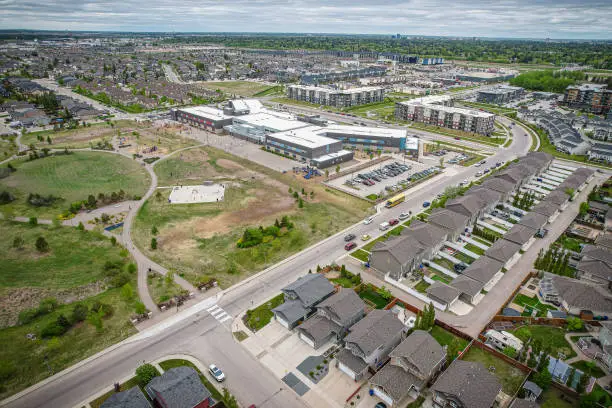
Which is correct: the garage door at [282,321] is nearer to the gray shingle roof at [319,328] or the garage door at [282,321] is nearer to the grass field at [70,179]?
the gray shingle roof at [319,328]

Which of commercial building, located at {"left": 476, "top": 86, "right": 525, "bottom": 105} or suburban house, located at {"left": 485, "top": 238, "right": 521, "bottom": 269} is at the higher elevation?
commercial building, located at {"left": 476, "top": 86, "right": 525, "bottom": 105}

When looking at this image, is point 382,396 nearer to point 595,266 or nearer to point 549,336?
point 549,336

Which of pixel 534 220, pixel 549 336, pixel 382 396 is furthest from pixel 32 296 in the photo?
pixel 534 220

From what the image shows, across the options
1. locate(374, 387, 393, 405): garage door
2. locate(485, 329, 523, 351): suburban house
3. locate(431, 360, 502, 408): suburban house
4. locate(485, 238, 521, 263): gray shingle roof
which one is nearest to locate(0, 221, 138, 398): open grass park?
locate(374, 387, 393, 405): garage door

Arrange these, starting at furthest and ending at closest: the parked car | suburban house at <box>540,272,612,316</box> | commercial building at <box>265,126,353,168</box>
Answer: commercial building at <box>265,126,353,168</box>, the parked car, suburban house at <box>540,272,612,316</box>

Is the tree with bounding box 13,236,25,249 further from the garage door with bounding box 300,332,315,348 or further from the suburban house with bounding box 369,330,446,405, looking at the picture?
the suburban house with bounding box 369,330,446,405

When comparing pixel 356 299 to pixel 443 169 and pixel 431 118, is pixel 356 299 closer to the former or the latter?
pixel 443 169

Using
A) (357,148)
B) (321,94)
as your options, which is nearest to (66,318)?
(357,148)
